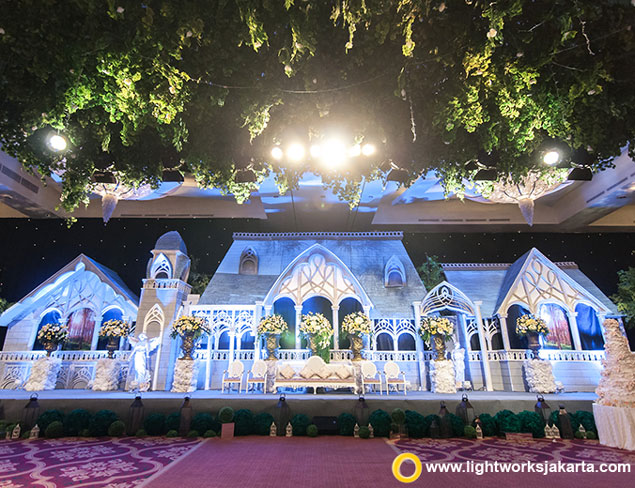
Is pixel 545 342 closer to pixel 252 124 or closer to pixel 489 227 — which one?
pixel 489 227

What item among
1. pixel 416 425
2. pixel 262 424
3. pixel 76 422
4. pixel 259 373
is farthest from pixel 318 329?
pixel 76 422

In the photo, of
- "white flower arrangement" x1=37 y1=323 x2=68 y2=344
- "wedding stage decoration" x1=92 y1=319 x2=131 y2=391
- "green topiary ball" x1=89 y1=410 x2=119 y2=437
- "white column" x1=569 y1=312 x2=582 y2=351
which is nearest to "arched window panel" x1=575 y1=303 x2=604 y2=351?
"white column" x1=569 y1=312 x2=582 y2=351

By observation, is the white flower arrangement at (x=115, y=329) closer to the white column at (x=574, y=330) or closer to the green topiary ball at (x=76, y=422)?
the green topiary ball at (x=76, y=422)

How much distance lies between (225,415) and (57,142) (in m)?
4.94

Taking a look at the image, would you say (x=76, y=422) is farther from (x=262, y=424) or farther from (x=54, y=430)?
(x=262, y=424)

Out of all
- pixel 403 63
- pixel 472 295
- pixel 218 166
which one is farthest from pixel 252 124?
pixel 472 295

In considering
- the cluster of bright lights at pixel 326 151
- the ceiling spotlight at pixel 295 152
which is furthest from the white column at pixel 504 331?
the ceiling spotlight at pixel 295 152

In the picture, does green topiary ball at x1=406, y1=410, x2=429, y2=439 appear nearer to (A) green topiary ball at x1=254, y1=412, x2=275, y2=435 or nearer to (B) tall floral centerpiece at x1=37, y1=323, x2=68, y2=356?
(A) green topiary ball at x1=254, y1=412, x2=275, y2=435

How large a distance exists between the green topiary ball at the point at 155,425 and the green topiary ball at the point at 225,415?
39.0 inches

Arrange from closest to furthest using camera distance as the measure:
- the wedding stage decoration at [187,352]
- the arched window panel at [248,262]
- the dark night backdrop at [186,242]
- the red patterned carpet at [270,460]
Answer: the red patterned carpet at [270,460]
the wedding stage decoration at [187,352]
the arched window panel at [248,262]
the dark night backdrop at [186,242]

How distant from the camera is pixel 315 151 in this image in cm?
510

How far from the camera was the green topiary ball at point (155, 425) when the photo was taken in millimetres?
5863

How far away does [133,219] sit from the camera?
42.9 ft

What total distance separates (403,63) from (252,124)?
196cm
